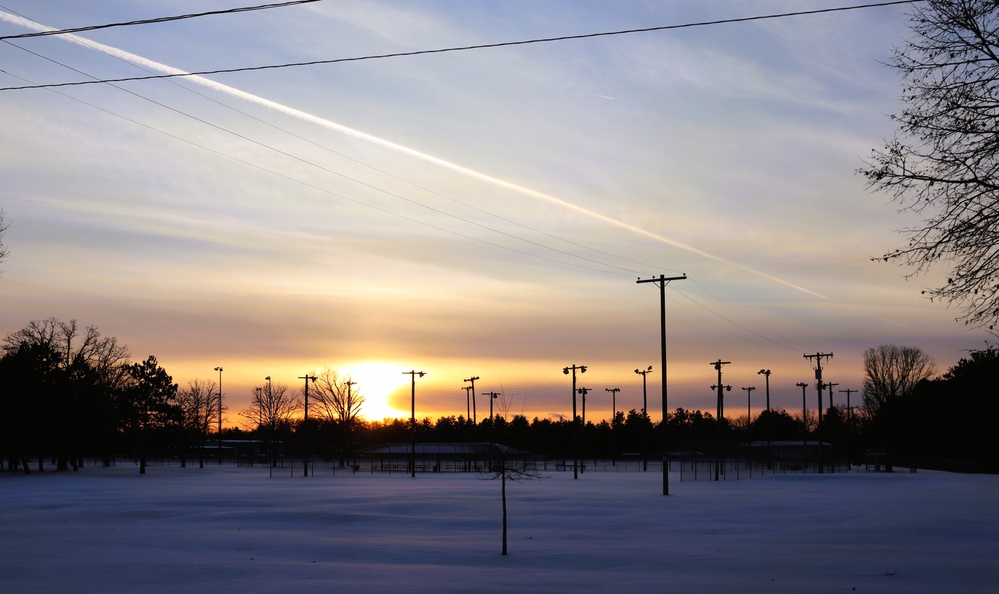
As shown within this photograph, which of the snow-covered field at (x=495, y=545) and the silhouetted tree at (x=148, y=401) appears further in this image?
the silhouetted tree at (x=148, y=401)

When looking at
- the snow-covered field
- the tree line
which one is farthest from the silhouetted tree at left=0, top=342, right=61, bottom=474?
the snow-covered field

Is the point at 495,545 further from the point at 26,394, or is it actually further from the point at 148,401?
the point at 148,401

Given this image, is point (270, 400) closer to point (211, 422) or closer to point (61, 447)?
point (211, 422)

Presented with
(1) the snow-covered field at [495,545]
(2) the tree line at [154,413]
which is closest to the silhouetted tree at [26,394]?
(2) the tree line at [154,413]

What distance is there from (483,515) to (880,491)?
30654mm

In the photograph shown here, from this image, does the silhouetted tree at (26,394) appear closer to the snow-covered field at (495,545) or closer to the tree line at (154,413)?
the tree line at (154,413)

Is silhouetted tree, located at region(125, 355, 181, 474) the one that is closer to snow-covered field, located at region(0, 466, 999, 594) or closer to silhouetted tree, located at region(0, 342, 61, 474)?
silhouetted tree, located at region(0, 342, 61, 474)

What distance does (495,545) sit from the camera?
25.2m

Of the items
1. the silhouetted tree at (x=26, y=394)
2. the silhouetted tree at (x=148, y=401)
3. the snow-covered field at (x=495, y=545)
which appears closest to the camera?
the snow-covered field at (x=495, y=545)

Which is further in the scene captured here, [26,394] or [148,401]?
[148,401]

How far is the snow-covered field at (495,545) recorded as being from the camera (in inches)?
719

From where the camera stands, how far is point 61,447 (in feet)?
303

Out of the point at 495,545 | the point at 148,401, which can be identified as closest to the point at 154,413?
the point at 148,401

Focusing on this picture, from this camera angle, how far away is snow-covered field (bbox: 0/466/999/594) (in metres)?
18.3
